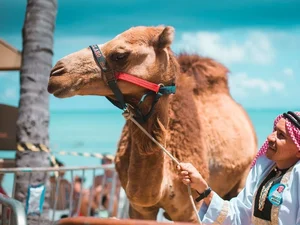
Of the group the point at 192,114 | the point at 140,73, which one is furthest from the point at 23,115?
the point at 140,73

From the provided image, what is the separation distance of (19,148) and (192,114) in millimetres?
1965

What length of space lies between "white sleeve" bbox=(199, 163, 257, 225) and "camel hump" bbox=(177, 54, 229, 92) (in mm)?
2227

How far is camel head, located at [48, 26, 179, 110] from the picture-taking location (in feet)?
9.66

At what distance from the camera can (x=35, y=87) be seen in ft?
17.1

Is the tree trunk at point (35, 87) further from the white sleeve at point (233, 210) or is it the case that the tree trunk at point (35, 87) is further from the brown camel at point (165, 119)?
the white sleeve at point (233, 210)

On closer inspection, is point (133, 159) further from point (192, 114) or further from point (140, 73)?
point (192, 114)

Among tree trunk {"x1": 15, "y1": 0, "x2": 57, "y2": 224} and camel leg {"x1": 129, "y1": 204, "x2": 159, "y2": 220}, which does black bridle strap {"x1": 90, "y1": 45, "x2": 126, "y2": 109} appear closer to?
camel leg {"x1": 129, "y1": 204, "x2": 159, "y2": 220}

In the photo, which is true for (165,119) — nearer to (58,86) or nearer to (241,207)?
(58,86)

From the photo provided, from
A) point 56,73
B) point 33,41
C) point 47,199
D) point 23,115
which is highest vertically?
point 33,41

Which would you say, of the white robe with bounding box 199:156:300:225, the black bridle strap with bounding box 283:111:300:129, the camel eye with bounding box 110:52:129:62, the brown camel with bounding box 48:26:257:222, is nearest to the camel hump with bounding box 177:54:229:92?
the brown camel with bounding box 48:26:257:222

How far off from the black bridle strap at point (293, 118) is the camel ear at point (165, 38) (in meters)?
1.13

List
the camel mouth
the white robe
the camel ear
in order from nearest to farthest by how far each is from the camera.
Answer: the white robe < the camel mouth < the camel ear

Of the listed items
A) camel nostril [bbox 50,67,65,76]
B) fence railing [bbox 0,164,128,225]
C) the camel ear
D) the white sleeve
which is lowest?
fence railing [bbox 0,164,128,225]

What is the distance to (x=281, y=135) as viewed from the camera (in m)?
2.40
